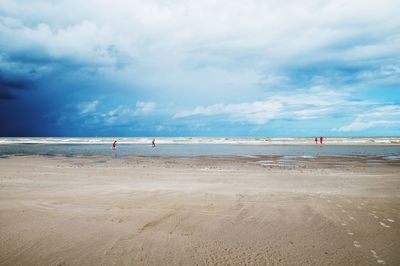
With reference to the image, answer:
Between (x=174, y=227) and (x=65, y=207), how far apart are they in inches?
153

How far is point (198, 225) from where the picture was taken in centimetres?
705

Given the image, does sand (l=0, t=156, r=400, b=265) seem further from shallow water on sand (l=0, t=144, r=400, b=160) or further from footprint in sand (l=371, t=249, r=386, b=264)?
shallow water on sand (l=0, t=144, r=400, b=160)

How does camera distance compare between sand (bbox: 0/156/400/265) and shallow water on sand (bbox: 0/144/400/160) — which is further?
shallow water on sand (bbox: 0/144/400/160)

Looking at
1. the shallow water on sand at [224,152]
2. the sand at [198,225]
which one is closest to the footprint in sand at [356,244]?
the sand at [198,225]

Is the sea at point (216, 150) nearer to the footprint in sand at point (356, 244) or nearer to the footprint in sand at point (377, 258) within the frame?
the footprint in sand at point (356, 244)

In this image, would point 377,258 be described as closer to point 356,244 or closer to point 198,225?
point 356,244

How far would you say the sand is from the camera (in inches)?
210

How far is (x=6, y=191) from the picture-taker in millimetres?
11023

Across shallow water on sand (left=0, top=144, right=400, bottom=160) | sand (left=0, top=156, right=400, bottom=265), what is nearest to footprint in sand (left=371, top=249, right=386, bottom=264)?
sand (left=0, top=156, right=400, bottom=265)

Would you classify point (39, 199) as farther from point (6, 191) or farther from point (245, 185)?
point (245, 185)

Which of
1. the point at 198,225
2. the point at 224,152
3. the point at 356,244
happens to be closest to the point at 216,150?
the point at 224,152

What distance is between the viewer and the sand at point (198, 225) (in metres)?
5.33

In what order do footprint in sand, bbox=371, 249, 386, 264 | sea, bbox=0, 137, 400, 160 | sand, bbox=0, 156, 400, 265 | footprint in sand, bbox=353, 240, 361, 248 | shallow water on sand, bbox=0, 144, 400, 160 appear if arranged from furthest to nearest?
sea, bbox=0, 137, 400, 160
shallow water on sand, bbox=0, 144, 400, 160
footprint in sand, bbox=353, 240, 361, 248
sand, bbox=0, 156, 400, 265
footprint in sand, bbox=371, 249, 386, 264

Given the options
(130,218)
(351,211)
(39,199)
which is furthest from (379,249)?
(39,199)
